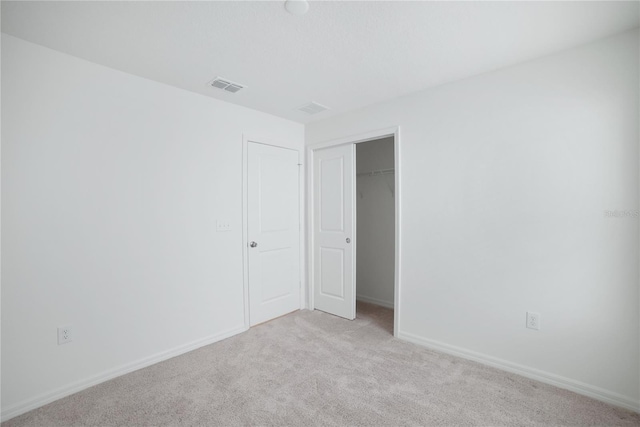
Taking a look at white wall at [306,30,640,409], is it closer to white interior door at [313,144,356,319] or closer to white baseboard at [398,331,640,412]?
white baseboard at [398,331,640,412]

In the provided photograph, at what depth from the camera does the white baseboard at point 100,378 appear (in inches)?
76.1

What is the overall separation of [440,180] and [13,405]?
349 centimetres

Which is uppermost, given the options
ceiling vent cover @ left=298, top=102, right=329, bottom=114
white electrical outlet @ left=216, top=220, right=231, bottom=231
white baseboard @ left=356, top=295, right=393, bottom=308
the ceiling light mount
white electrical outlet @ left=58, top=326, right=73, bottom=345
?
the ceiling light mount

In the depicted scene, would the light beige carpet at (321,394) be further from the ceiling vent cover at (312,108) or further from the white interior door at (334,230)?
the ceiling vent cover at (312,108)

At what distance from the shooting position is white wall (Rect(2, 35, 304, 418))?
1.96 m

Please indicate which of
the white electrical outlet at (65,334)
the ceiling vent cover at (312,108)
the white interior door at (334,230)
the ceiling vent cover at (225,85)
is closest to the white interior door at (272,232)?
the white interior door at (334,230)

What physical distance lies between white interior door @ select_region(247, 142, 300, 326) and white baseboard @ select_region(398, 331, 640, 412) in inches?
60.6

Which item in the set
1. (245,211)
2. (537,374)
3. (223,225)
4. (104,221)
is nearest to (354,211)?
(245,211)

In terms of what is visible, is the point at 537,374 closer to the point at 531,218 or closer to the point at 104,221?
the point at 531,218

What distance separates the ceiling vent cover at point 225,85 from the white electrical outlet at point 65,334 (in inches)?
85.7

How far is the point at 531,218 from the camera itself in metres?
2.28

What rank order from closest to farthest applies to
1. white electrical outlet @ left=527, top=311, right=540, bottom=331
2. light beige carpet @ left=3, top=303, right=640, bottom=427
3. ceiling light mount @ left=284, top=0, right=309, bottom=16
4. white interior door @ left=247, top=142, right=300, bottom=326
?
ceiling light mount @ left=284, top=0, right=309, bottom=16 < light beige carpet @ left=3, top=303, right=640, bottom=427 < white electrical outlet @ left=527, top=311, right=540, bottom=331 < white interior door @ left=247, top=142, right=300, bottom=326

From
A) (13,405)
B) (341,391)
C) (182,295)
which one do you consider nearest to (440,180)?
(341,391)

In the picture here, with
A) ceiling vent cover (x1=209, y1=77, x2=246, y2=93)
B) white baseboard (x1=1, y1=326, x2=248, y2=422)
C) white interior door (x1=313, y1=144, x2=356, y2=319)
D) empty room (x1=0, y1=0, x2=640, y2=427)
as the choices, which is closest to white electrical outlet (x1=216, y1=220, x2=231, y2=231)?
empty room (x1=0, y1=0, x2=640, y2=427)
